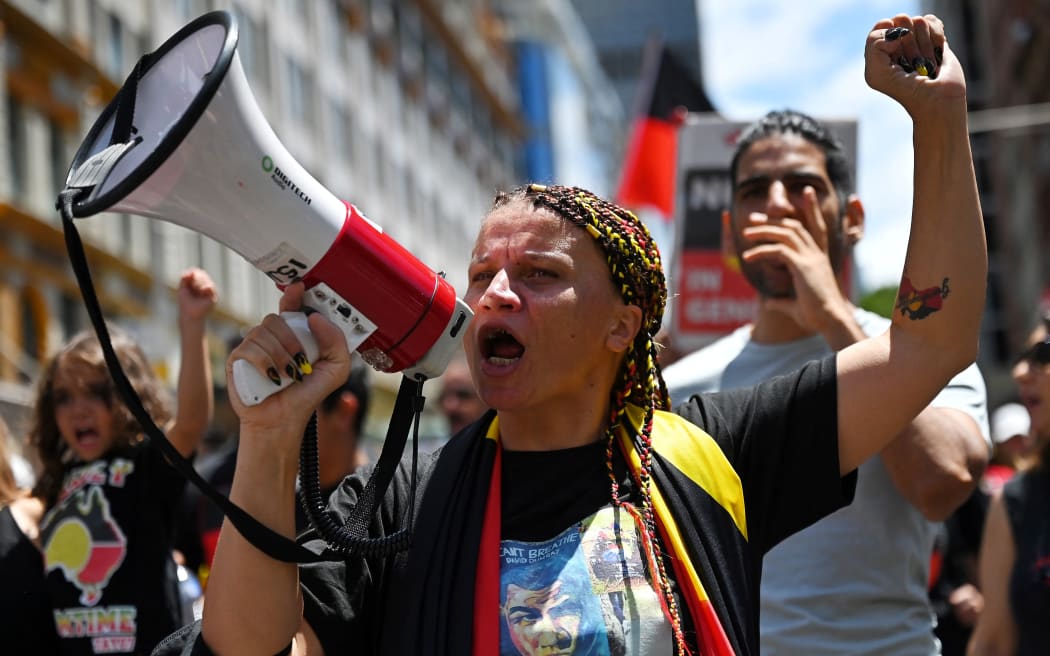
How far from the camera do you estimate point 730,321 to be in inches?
241

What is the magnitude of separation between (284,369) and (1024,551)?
2.40m

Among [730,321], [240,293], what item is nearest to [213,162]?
[730,321]

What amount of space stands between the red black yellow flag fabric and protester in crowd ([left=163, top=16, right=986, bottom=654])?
6063 millimetres

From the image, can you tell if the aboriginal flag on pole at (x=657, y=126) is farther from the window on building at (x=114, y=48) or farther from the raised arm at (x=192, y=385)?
the window on building at (x=114, y=48)

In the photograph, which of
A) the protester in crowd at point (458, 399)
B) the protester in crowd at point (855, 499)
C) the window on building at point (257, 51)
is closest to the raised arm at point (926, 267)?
the protester in crowd at point (855, 499)

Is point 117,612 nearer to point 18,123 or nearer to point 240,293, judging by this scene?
point 18,123

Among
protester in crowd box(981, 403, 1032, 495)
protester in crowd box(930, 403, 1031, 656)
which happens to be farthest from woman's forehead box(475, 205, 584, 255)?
protester in crowd box(981, 403, 1032, 495)

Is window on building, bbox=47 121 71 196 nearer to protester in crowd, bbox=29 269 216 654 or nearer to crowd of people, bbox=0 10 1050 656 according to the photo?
protester in crowd, bbox=29 269 216 654

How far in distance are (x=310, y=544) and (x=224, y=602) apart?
23 cm

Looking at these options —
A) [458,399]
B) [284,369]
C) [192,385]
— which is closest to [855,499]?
[284,369]

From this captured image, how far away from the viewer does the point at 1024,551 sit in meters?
3.61

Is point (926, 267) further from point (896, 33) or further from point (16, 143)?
point (16, 143)

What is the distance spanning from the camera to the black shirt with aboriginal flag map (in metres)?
3.39

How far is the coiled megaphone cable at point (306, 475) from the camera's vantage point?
1933 millimetres
